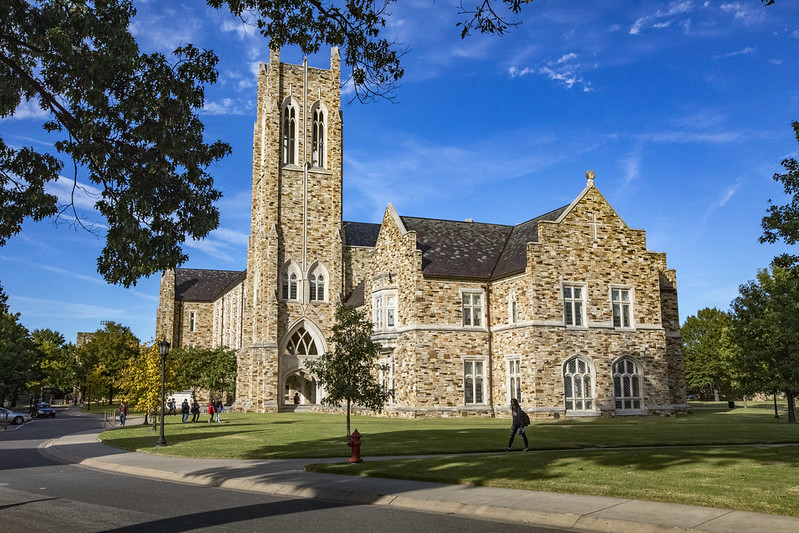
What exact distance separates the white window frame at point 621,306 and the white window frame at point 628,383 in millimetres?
1815

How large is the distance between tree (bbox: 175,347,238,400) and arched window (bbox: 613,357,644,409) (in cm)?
3666

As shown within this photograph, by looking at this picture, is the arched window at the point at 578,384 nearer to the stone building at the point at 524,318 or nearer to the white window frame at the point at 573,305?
the stone building at the point at 524,318

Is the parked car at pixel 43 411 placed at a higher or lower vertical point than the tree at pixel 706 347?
lower

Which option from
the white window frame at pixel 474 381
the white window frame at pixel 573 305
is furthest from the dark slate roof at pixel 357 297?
the white window frame at pixel 573 305

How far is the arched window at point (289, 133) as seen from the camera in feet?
184

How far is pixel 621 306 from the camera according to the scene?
37.8 m

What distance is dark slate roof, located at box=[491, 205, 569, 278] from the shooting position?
38.1 m

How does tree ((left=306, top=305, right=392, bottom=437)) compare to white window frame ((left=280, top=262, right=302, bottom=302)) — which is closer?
tree ((left=306, top=305, right=392, bottom=437))

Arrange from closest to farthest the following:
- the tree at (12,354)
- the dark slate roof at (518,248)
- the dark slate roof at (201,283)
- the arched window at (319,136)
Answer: the dark slate roof at (518,248)
the arched window at (319,136)
the tree at (12,354)
the dark slate roof at (201,283)

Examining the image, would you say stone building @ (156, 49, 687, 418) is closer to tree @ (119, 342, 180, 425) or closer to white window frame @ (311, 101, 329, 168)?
tree @ (119, 342, 180, 425)

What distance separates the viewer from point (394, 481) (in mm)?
14188

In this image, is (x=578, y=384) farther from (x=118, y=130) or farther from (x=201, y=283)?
(x=201, y=283)

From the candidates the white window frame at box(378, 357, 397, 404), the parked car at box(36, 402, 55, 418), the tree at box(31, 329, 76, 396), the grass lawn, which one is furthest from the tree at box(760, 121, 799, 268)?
the tree at box(31, 329, 76, 396)

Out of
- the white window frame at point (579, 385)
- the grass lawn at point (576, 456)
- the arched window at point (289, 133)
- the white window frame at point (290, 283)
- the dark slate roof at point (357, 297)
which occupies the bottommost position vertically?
the grass lawn at point (576, 456)
